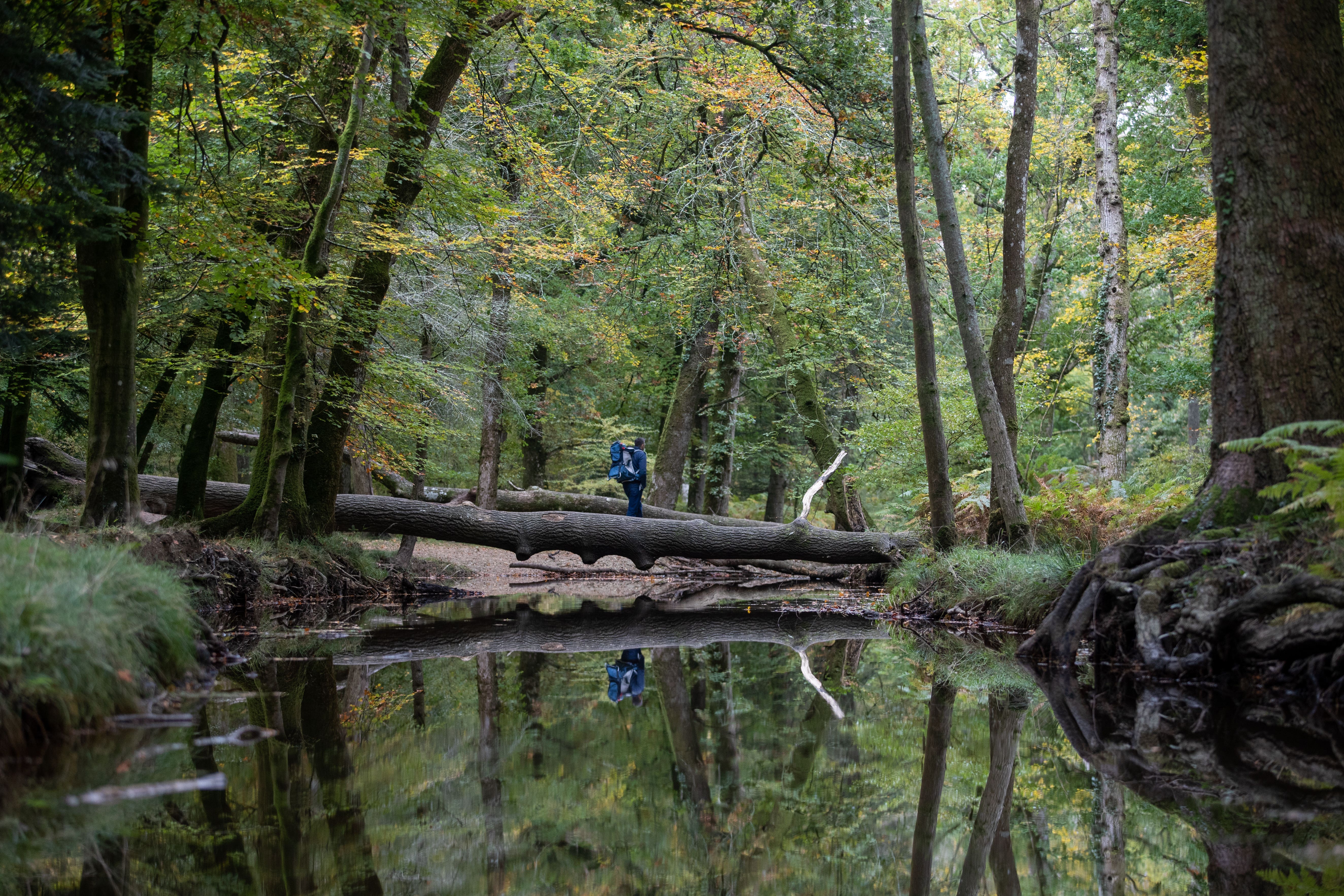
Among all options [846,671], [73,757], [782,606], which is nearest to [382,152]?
[782,606]

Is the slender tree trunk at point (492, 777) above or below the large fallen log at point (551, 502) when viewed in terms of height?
below

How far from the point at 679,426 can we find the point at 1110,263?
340 inches

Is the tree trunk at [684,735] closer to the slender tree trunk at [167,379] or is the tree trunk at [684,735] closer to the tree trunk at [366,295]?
the tree trunk at [366,295]

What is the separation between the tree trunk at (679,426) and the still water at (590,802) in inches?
520

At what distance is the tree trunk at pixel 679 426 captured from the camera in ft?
63.7

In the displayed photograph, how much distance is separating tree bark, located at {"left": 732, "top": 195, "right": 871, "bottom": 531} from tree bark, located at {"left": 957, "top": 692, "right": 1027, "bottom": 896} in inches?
426

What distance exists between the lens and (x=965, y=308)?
9.66 m

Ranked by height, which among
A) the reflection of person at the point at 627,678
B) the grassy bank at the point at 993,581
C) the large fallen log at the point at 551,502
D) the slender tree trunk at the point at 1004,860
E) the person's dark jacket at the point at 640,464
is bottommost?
the slender tree trunk at the point at 1004,860

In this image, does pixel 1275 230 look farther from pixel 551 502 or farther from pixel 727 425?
pixel 727 425

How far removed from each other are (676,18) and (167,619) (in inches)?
292

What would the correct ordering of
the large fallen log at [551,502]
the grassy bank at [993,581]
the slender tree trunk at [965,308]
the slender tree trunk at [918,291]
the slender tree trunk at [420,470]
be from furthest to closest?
the large fallen log at [551,502] → the slender tree trunk at [420,470] → the slender tree trunk at [965,308] → the slender tree trunk at [918,291] → the grassy bank at [993,581]

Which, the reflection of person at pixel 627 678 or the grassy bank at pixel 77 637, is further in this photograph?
the reflection of person at pixel 627 678

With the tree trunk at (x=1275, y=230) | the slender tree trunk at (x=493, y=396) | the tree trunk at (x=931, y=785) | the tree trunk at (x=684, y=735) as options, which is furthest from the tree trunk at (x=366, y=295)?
the tree trunk at (x=931, y=785)

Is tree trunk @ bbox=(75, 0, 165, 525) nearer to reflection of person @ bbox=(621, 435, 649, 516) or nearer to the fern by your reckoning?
the fern
